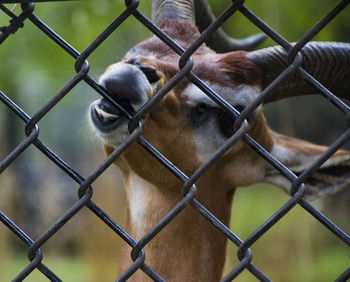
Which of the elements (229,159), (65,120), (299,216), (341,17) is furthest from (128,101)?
(65,120)

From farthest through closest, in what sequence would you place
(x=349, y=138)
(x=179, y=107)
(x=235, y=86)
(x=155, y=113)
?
(x=235, y=86) < (x=179, y=107) < (x=155, y=113) < (x=349, y=138)

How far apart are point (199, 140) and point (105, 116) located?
33.8 inches

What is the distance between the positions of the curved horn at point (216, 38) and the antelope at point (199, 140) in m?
0.02

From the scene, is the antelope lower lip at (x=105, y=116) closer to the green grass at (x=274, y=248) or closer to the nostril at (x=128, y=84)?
the nostril at (x=128, y=84)

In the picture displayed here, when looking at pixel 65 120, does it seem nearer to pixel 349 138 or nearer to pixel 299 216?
pixel 299 216

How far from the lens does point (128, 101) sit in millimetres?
2209

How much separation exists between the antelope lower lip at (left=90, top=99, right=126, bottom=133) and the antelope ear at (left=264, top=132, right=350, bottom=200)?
1.46 metres

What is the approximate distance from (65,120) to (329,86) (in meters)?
19.6

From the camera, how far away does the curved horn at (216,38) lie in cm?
355

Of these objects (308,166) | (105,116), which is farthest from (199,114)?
(308,166)

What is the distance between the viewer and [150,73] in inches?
93.4

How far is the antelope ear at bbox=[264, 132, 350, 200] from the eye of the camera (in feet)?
11.6

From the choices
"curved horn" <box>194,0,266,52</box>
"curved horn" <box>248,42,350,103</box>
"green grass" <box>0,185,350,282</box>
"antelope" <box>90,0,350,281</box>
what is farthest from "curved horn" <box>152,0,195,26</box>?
"green grass" <box>0,185,350,282</box>

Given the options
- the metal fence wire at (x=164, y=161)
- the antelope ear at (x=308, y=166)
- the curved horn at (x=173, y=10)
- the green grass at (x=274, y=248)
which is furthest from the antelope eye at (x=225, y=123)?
the green grass at (x=274, y=248)
